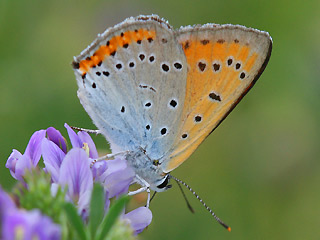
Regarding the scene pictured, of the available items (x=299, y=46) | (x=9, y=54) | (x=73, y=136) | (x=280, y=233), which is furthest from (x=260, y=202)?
(x=73, y=136)

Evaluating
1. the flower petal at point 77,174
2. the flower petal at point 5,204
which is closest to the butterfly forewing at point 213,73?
the flower petal at point 77,174

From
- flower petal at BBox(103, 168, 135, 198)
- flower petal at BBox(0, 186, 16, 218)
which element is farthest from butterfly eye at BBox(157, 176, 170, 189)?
flower petal at BBox(0, 186, 16, 218)

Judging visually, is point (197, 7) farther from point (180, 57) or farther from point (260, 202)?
point (180, 57)

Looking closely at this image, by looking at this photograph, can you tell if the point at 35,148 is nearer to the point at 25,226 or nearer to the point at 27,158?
the point at 27,158

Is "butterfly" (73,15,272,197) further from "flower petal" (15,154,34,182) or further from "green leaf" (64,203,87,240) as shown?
"green leaf" (64,203,87,240)

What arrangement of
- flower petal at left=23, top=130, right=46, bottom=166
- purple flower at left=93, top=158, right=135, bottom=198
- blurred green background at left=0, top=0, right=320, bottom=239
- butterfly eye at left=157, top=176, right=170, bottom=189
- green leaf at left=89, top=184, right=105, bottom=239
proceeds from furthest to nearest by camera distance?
blurred green background at left=0, top=0, right=320, bottom=239 < butterfly eye at left=157, top=176, right=170, bottom=189 < purple flower at left=93, top=158, right=135, bottom=198 < flower petal at left=23, top=130, right=46, bottom=166 < green leaf at left=89, top=184, right=105, bottom=239

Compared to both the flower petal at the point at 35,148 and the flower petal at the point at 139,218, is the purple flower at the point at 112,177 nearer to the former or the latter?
the flower petal at the point at 139,218

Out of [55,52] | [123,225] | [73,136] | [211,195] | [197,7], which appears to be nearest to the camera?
[123,225]
